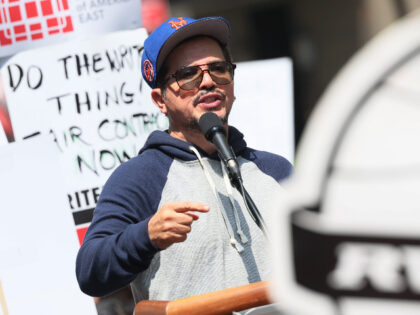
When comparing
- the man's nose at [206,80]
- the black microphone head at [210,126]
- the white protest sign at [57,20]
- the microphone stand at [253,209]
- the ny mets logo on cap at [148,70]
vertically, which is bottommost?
the microphone stand at [253,209]

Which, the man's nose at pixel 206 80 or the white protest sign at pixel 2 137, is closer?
the man's nose at pixel 206 80

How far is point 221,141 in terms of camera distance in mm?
1766

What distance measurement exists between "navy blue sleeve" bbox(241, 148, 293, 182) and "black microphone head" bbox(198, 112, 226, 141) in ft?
1.24

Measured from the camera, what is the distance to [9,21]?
2.51m

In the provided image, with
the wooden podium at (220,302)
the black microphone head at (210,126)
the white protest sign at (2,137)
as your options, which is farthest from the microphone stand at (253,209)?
the white protest sign at (2,137)

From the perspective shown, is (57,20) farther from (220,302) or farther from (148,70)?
(220,302)

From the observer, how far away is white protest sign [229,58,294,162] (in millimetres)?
2822

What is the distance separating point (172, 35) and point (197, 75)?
0.46 ft

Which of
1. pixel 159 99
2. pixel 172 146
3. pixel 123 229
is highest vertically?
pixel 159 99

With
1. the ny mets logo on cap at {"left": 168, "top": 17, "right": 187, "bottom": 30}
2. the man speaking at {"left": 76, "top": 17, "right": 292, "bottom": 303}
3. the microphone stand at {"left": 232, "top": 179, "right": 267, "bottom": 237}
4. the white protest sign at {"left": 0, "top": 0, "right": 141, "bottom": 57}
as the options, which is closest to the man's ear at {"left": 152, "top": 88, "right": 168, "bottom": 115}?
the man speaking at {"left": 76, "top": 17, "right": 292, "bottom": 303}

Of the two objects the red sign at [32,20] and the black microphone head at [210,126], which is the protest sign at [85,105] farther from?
the black microphone head at [210,126]

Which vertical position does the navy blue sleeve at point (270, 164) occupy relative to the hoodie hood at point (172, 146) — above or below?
below

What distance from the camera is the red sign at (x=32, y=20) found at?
8.23 feet

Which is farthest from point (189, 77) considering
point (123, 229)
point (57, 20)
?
point (57, 20)
